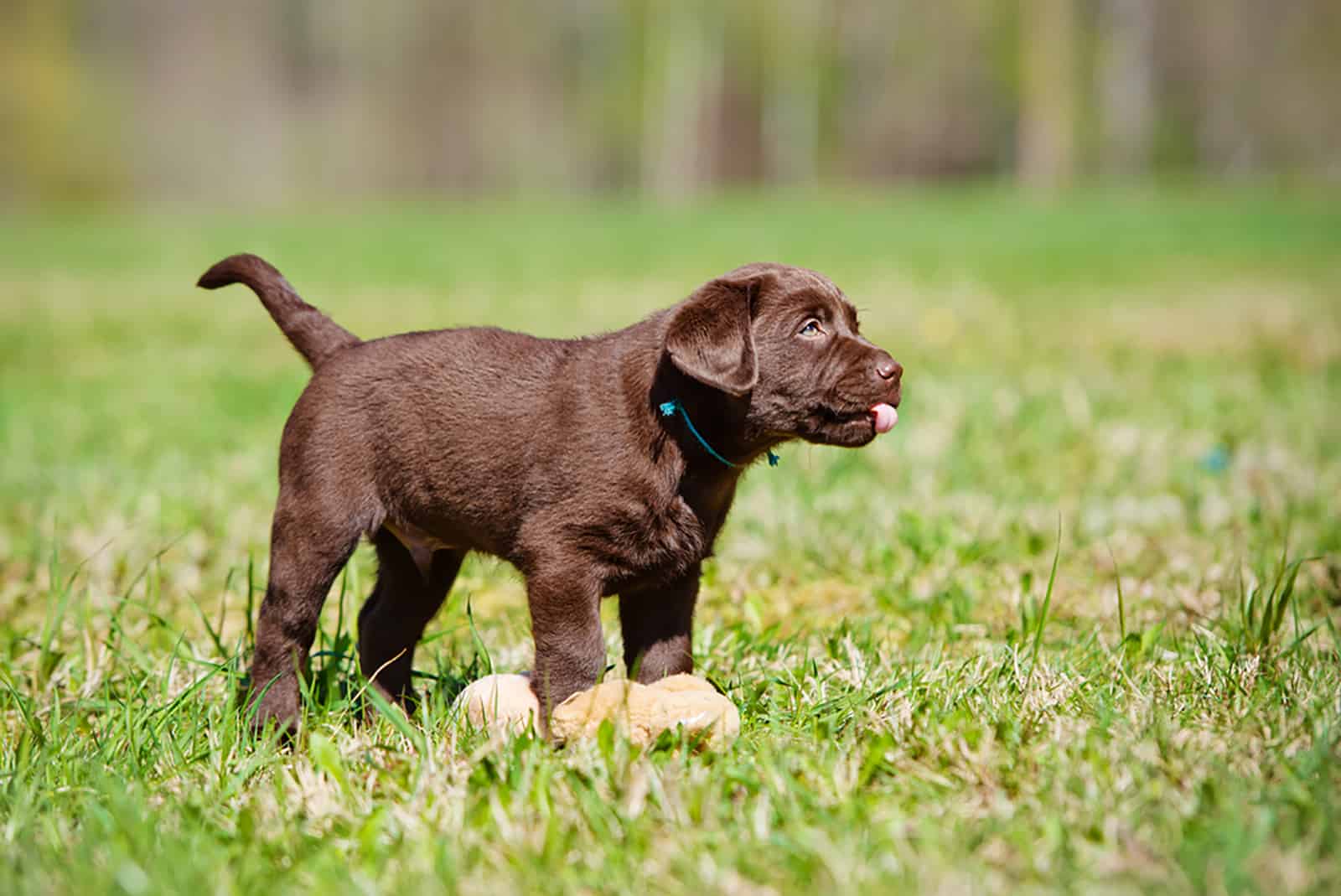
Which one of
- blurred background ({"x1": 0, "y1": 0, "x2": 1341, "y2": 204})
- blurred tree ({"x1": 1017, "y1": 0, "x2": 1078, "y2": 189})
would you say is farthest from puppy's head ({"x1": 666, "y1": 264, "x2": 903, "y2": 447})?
blurred background ({"x1": 0, "y1": 0, "x2": 1341, "y2": 204})

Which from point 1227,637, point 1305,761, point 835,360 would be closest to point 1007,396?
point 1227,637

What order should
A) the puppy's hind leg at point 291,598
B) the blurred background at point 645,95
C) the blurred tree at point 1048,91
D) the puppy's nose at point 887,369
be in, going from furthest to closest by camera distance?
1. the blurred background at point 645,95
2. the blurred tree at point 1048,91
3. the puppy's hind leg at point 291,598
4. the puppy's nose at point 887,369

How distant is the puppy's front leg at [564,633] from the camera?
304 centimetres

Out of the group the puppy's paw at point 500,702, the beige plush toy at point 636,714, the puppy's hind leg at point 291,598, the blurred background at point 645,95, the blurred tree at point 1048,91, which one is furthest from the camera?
the blurred background at point 645,95

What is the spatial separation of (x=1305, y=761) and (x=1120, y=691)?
59 centimetres

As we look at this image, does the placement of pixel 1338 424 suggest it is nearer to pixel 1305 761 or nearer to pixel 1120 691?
pixel 1120 691

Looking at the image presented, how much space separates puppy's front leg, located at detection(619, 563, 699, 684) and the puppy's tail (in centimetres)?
107

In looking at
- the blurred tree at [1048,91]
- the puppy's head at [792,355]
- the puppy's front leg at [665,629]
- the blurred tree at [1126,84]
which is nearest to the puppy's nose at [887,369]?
the puppy's head at [792,355]

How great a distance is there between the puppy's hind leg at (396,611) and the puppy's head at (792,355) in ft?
3.33

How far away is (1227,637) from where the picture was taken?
3.53 m

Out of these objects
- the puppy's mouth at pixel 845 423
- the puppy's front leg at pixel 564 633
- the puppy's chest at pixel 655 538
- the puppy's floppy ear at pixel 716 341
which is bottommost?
the puppy's front leg at pixel 564 633

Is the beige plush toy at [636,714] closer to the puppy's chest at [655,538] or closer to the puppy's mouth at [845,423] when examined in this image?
the puppy's chest at [655,538]

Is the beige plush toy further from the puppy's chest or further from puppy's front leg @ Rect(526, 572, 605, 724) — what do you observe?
the puppy's chest

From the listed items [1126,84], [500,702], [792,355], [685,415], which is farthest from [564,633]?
[1126,84]
